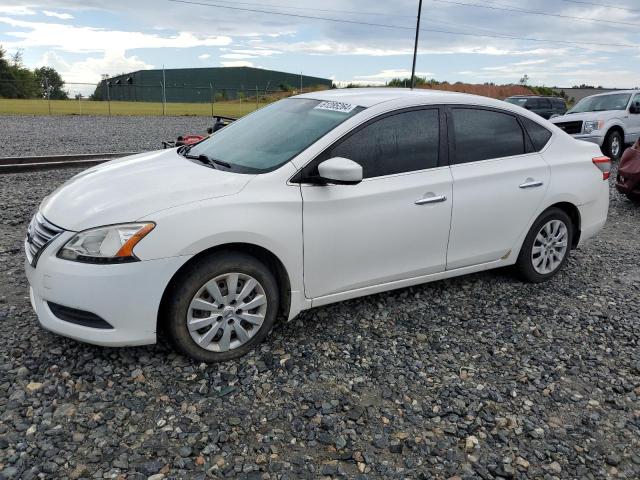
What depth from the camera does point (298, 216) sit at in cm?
343

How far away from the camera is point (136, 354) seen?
11.2ft

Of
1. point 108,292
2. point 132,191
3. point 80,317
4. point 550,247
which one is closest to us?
point 108,292

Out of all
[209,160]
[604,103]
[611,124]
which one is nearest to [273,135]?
[209,160]

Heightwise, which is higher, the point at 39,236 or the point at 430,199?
the point at 430,199

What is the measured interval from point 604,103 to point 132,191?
45.8 ft

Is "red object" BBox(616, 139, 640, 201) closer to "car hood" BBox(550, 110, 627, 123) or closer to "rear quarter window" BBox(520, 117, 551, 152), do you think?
"rear quarter window" BBox(520, 117, 551, 152)

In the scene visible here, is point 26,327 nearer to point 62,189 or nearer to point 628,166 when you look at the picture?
point 62,189

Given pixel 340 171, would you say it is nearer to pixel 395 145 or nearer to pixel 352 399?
pixel 395 145

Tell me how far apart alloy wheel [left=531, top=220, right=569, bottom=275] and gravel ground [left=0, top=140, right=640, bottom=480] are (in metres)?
0.52

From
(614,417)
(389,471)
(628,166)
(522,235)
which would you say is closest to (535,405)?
(614,417)

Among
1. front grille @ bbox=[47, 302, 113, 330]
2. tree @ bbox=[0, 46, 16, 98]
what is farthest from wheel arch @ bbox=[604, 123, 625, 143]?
tree @ bbox=[0, 46, 16, 98]

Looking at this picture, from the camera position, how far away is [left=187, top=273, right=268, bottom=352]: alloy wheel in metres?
3.23

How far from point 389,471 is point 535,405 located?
1093 mm

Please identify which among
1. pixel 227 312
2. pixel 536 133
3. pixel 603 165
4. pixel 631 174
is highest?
pixel 536 133
